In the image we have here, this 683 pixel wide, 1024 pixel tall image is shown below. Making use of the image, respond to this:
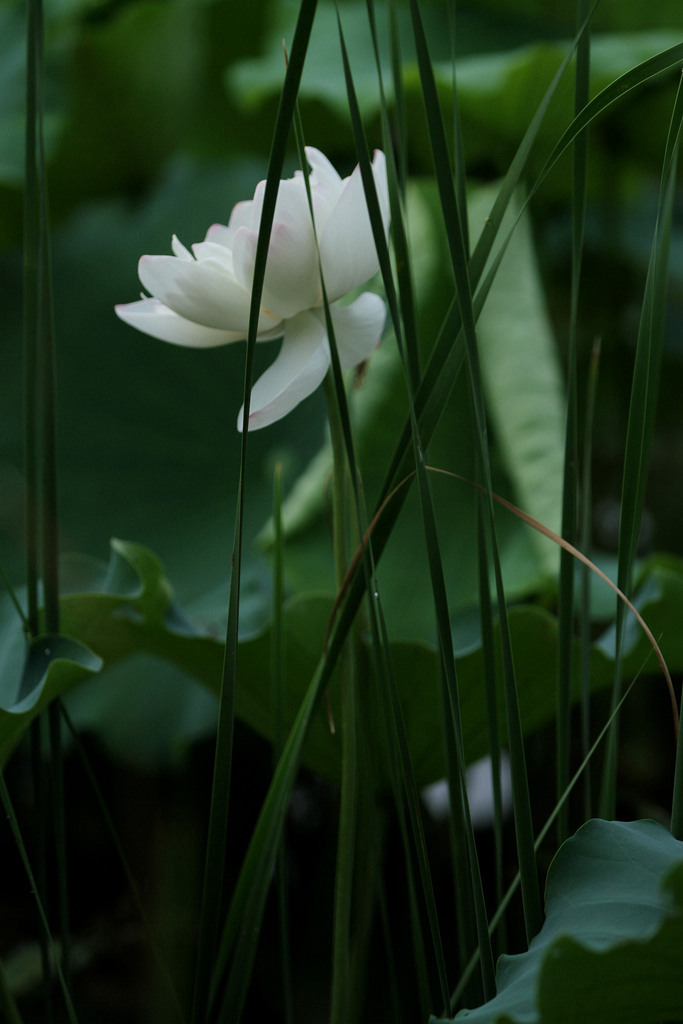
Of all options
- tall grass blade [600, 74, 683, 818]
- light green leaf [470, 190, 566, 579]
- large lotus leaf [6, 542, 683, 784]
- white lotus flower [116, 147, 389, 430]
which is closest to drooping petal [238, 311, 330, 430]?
white lotus flower [116, 147, 389, 430]

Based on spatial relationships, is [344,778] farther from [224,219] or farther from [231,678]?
[224,219]

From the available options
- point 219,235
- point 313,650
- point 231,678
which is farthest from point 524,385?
point 231,678

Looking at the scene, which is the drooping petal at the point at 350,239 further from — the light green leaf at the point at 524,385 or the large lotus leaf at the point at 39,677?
the light green leaf at the point at 524,385

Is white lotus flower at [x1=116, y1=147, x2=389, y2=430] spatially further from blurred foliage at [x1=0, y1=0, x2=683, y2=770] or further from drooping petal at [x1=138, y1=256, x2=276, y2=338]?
blurred foliage at [x1=0, y1=0, x2=683, y2=770]

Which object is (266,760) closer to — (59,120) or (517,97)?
(517,97)

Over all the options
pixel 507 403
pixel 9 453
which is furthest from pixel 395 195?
pixel 9 453

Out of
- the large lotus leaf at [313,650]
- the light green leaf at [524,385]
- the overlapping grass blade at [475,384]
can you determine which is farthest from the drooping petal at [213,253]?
the light green leaf at [524,385]
